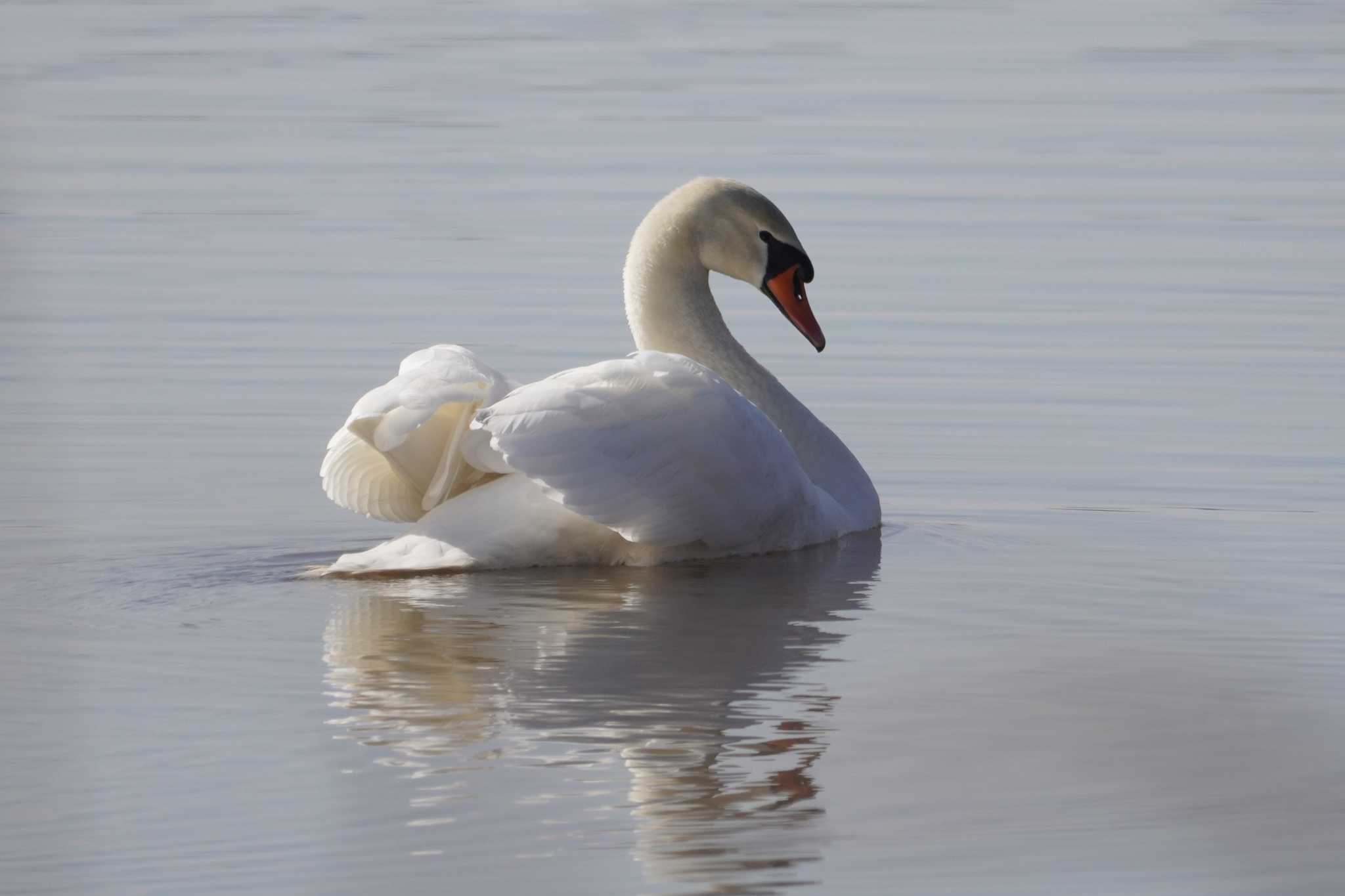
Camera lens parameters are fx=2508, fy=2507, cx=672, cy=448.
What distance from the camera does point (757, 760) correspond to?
484 cm

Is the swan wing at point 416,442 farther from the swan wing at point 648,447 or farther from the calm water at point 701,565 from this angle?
the calm water at point 701,565

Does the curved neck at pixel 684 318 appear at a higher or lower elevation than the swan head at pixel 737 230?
lower

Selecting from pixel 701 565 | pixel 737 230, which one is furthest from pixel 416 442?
pixel 737 230

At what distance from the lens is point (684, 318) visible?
27.3 feet

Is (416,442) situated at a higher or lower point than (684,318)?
lower

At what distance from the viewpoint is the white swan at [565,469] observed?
6.57 m

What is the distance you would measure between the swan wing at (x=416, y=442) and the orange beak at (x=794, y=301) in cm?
172

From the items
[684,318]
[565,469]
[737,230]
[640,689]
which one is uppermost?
[737,230]

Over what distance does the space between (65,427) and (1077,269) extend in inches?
226

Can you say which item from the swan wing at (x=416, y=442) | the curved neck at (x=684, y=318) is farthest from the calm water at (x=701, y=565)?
the curved neck at (x=684, y=318)

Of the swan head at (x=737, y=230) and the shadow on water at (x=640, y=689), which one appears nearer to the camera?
the shadow on water at (x=640, y=689)

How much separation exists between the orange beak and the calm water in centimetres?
59

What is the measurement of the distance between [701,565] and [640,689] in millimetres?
1705

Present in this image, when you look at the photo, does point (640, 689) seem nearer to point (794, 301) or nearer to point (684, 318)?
point (684, 318)
